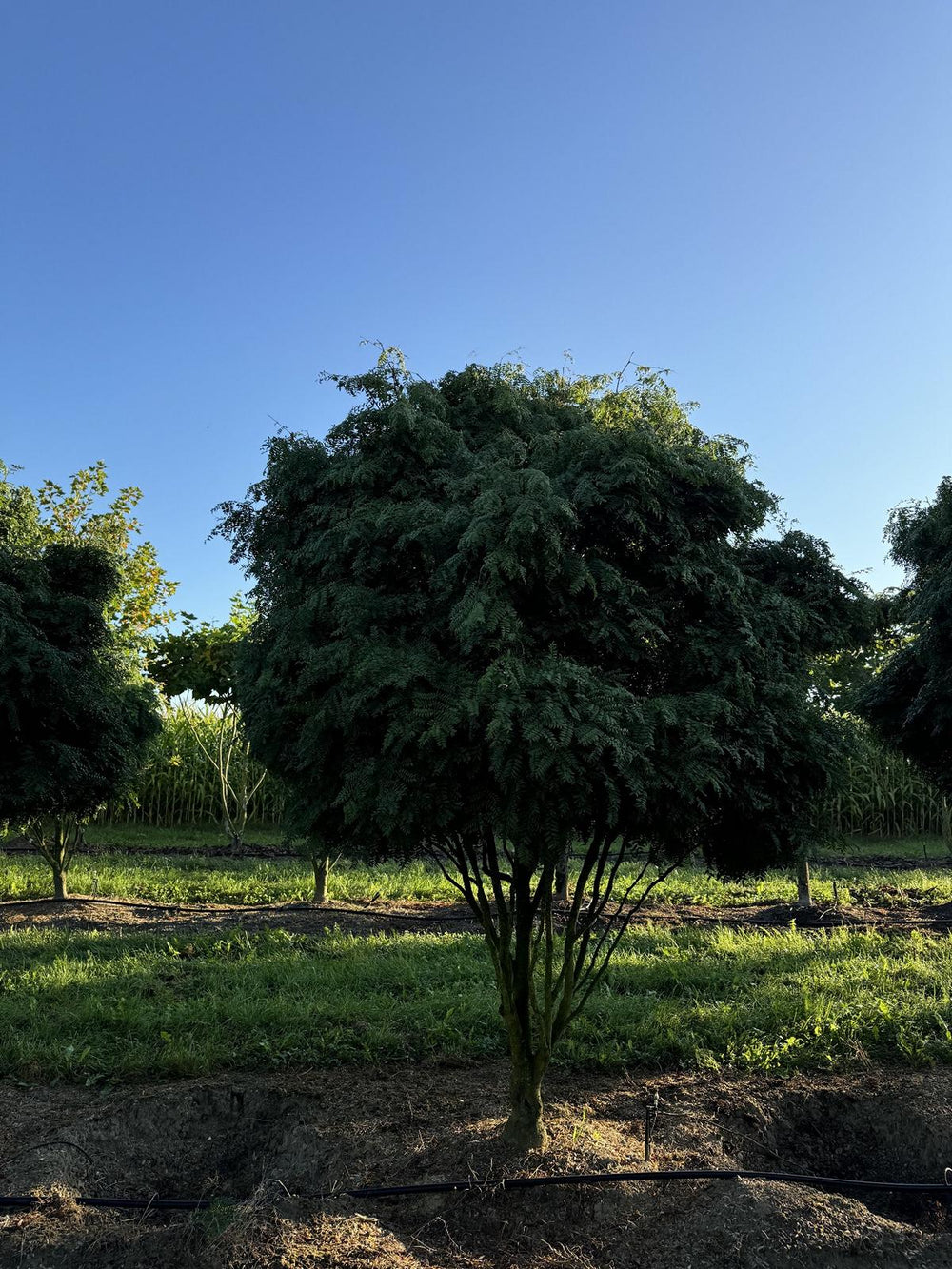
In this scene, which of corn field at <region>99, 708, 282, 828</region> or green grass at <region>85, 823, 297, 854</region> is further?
corn field at <region>99, 708, 282, 828</region>

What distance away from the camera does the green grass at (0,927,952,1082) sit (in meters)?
5.50

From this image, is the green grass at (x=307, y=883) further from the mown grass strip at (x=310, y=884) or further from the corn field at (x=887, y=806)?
the corn field at (x=887, y=806)

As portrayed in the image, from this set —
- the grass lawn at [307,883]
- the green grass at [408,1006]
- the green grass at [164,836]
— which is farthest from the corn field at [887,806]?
the green grass at [408,1006]

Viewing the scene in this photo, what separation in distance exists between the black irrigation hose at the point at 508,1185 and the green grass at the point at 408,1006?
1.36m

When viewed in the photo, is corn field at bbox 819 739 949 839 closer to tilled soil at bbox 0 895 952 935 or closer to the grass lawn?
the grass lawn

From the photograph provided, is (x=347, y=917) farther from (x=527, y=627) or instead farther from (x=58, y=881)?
(x=527, y=627)

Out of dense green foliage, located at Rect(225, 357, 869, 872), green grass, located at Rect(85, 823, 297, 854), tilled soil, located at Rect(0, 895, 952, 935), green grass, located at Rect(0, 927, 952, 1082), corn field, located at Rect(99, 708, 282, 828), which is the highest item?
dense green foliage, located at Rect(225, 357, 869, 872)

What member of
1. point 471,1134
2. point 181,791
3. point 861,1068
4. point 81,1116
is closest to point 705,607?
point 471,1134

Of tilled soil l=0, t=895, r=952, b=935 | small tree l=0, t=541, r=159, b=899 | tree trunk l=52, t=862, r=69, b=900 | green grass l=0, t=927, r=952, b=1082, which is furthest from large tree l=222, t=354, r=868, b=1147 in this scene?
tree trunk l=52, t=862, r=69, b=900

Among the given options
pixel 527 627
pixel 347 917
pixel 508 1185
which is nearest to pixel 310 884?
pixel 347 917

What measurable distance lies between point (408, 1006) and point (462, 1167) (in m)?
2.14

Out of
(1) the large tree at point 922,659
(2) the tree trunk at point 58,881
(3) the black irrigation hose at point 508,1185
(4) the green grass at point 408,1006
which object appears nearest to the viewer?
(3) the black irrigation hose at point 508,1185

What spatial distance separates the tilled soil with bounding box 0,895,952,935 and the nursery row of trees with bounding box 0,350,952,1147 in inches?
205

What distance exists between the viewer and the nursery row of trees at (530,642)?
3.53 metres
